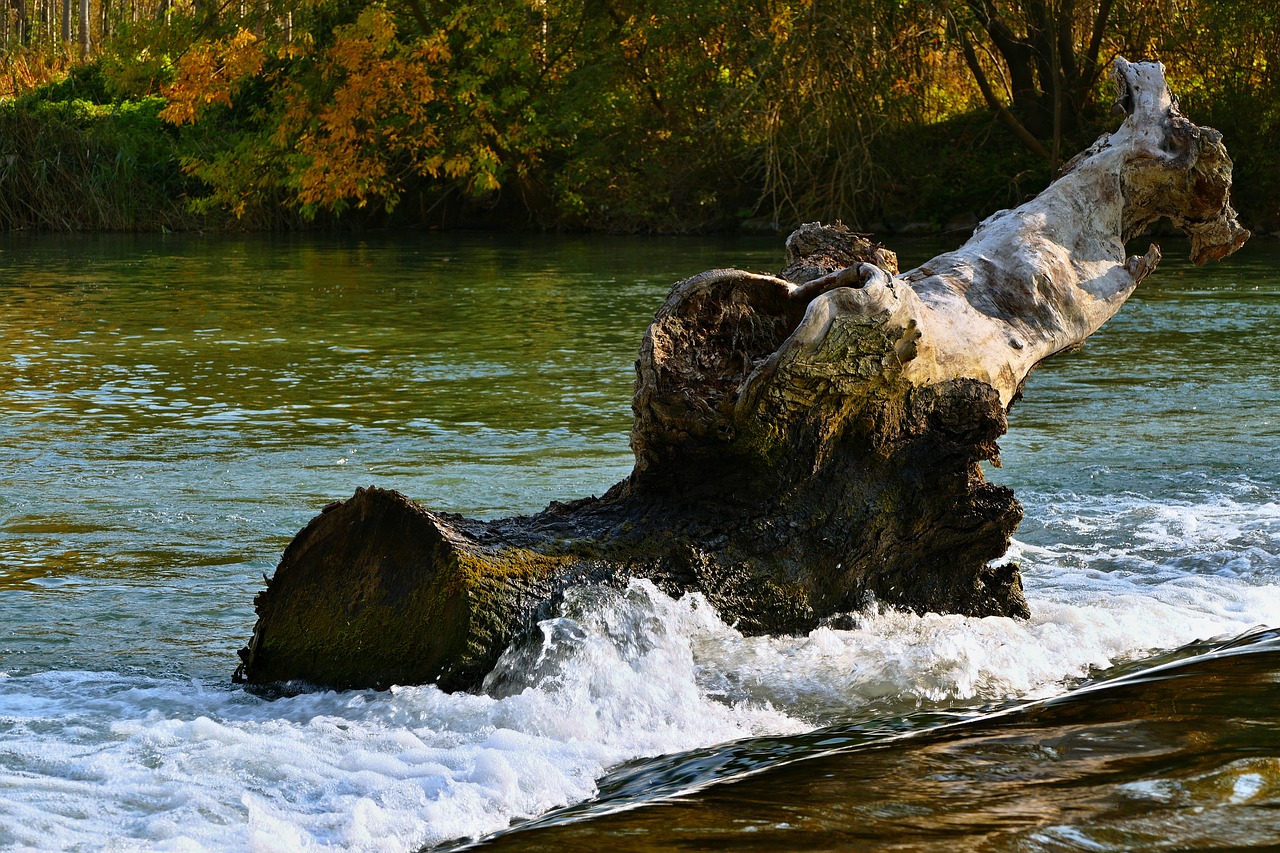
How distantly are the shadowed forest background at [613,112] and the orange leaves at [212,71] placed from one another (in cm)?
6

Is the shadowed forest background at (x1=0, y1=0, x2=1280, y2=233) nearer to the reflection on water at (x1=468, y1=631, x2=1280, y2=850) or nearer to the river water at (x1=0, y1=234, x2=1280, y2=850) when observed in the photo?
the river water at (x1=0, y1=234, x2=1280, y2=850)

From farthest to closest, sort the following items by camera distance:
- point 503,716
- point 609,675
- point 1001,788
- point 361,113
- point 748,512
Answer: point 361,113
point 748,512
point 609,675
point 503,716
point 1001,788

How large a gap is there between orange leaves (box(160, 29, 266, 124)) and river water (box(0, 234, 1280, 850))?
2014cm

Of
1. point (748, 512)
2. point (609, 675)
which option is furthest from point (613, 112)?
point (609, 675)

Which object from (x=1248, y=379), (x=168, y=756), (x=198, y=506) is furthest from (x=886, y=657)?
(x=1248, y=379)

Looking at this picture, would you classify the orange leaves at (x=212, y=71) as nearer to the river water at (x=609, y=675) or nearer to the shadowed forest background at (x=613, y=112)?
the shadowed forest background at (x=613, y=112)

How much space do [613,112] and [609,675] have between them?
2626 cm

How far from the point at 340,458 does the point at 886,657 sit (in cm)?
436

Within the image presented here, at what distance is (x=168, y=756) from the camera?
3.67 m

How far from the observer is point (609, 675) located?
4137 mm

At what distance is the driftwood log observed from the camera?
162 inches

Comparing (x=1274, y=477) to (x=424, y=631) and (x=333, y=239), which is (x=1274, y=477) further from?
(x=333, y=239)

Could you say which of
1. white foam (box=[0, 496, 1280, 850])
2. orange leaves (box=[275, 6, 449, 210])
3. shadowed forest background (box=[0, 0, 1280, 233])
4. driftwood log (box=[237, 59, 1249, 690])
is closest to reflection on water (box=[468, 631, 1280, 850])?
white foam (box=[0, 496, 1280, 850])

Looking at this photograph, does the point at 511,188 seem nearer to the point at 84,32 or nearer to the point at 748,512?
the point at 84,32
